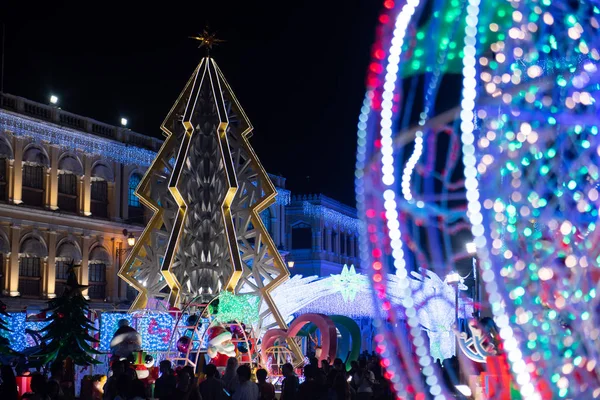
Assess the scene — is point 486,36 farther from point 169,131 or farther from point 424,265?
point 169,131

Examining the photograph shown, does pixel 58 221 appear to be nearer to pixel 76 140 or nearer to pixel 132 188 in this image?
pixel 76 140

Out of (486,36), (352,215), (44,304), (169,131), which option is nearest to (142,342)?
(169,131)

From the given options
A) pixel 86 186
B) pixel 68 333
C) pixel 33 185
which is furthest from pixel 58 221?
pixel 68 333

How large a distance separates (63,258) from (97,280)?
8.21 ft

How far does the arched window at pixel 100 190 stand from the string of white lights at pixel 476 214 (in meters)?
37.5

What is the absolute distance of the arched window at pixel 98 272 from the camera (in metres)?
44.8

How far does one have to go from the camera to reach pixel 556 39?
11.0 meters

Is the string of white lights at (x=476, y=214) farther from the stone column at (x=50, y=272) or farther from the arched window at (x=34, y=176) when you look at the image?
the stone column at (x=50, y=272)

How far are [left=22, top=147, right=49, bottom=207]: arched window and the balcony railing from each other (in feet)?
5.22

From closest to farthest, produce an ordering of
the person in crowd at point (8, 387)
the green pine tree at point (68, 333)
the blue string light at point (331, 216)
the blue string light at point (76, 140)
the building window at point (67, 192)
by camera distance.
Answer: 1. the person in crowd at point (8, 387)
2. the green pine tree at point (68, 333)
3. the blue string light at point (76, 140)
4. the building window at point (67, 192)
5. the blue string light at point (331, 216)

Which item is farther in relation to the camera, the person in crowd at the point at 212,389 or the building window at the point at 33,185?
the building window at the point at 33,185

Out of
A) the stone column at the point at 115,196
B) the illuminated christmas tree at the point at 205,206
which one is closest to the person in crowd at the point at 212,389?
the illuminated christmas tree at the point at 205,206

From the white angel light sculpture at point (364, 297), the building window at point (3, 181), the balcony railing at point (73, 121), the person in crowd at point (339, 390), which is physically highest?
the balcony railing at point (73, 121)

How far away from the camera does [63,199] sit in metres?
43.9
